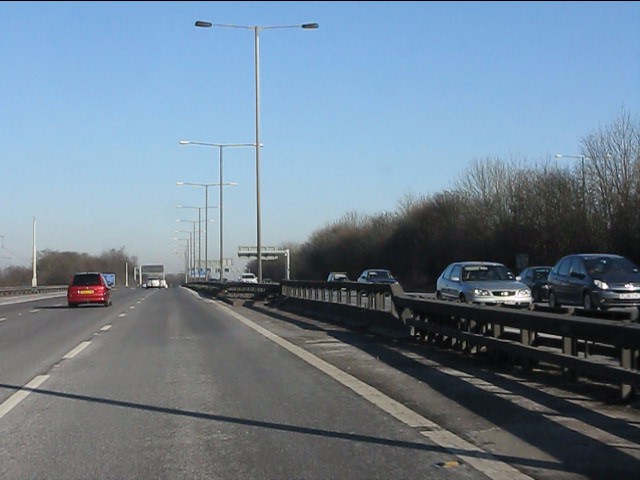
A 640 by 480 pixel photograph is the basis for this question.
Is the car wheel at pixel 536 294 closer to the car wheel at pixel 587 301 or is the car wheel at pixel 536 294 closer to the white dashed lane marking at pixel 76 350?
the car wheel at pixel 587 301

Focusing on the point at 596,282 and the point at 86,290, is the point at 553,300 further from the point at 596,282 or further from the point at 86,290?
the point at 86,290

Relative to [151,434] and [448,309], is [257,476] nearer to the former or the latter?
[151,434]

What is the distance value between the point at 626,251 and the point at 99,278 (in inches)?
1002

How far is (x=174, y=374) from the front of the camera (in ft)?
47.3

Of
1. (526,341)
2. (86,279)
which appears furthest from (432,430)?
(86,279)

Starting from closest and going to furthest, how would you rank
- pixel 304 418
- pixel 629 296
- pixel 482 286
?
pixel 304 418, pixel 629 296, pixel 482 286

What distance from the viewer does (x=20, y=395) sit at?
40.0 feet

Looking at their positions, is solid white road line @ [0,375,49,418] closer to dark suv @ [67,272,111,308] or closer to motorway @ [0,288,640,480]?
motorway @ [0,288,640,480]

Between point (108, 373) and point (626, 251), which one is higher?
point (626, 251)

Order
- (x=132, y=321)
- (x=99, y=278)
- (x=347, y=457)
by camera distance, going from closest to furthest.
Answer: (x=347, y=457)
(x=132, y=321)
(x=99, y=278)

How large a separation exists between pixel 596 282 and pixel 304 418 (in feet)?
50.0

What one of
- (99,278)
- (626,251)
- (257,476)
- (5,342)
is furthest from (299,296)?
(257,476)

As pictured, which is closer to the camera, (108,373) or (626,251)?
(108,373)

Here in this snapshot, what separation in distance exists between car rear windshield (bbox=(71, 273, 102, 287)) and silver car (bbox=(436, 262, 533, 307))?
2116 cm
